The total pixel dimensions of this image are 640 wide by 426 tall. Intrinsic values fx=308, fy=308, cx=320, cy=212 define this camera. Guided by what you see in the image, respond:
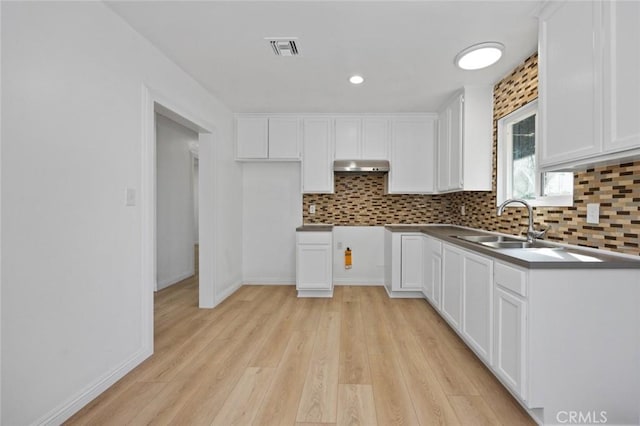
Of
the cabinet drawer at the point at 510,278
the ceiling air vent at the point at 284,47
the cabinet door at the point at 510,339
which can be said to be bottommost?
the cabinet door at the point at 510,339

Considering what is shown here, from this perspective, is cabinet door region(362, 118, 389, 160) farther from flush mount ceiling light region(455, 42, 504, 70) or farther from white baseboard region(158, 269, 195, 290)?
white baseboard region(158, 269, 195, 290)

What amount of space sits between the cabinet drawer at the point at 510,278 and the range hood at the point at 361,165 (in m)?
2.33

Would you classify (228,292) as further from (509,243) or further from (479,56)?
(479,56)

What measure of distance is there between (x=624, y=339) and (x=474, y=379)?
85 centimetres

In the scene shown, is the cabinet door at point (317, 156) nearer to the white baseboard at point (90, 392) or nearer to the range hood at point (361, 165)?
the range hood at point (361, 165)

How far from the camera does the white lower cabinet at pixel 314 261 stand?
386 centimetres

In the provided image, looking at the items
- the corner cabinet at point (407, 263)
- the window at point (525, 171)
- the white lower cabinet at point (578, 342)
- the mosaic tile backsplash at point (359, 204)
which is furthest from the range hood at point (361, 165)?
the white lower cabinet at point (578, 342)

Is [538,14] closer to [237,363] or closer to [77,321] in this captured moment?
[237,363]

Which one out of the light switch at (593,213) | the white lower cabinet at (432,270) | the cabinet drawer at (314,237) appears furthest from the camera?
the cabinet drawer at (314,237)

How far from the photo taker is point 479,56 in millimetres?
2459

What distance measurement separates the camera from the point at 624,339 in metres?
1.52

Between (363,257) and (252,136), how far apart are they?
2.32 meters

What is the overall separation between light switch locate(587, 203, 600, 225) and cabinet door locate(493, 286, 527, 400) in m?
0.74

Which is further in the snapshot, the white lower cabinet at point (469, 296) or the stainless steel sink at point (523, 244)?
the stainless steel sink at point (523, 244)
